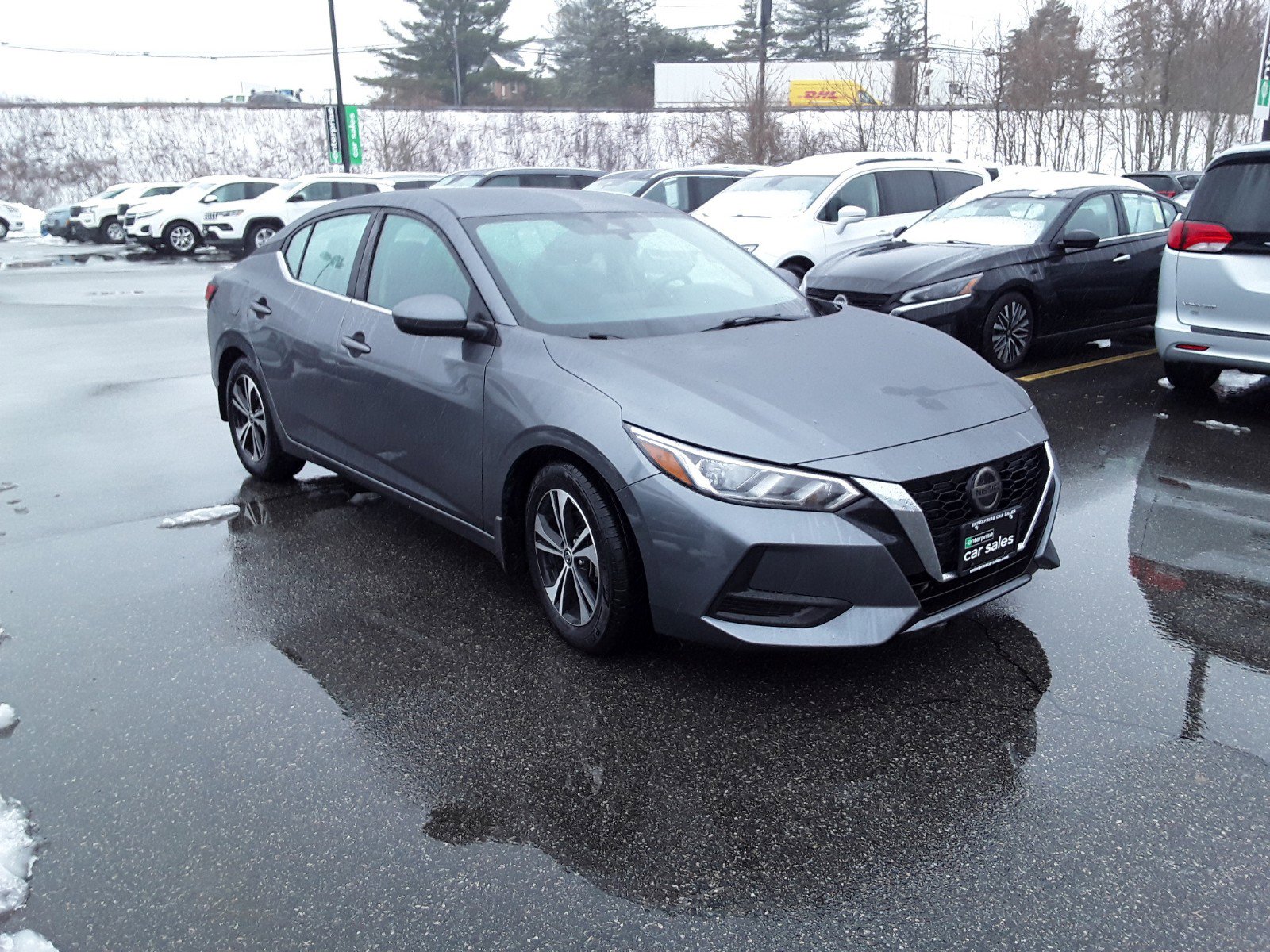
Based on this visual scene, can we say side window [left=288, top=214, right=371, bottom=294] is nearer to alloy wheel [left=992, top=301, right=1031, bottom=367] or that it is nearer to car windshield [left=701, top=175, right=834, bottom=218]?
alloy wheel [left=992, top=301, right=1031, bottom=367]

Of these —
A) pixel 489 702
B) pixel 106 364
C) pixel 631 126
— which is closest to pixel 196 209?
pixel 106 364

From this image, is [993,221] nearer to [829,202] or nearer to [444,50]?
[829,202]

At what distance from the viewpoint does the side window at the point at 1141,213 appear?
961 centimetres

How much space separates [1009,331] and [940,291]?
0.78 meters

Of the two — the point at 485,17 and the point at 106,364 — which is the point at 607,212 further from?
the point at 485,17

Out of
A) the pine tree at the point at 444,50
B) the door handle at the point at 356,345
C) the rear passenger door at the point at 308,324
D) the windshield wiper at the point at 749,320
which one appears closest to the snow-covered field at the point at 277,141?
the pine tree at the point at 444,50

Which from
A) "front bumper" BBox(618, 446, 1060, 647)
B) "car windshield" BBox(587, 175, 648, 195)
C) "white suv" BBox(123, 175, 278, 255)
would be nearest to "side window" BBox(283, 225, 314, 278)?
"front bumper" BBox(618, 446, 1060, 647)

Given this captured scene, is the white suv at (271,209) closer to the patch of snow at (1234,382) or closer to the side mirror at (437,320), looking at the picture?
the patch of snow at (1234,382)

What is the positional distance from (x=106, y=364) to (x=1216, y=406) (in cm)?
936

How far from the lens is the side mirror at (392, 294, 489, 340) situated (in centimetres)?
401

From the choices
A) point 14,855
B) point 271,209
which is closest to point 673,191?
point 271,209

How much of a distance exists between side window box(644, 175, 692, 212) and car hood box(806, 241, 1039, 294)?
6486mm

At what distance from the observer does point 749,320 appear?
14.3ft

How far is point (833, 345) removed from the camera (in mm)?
4051
